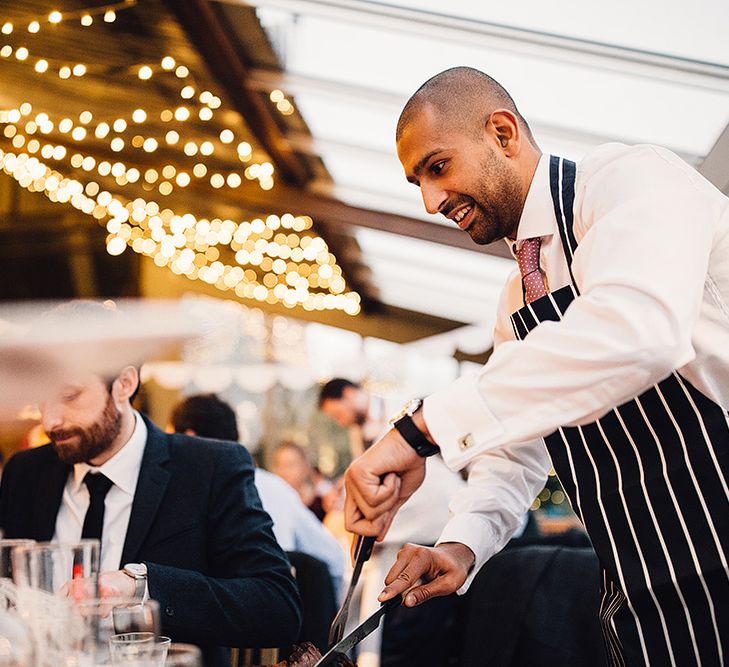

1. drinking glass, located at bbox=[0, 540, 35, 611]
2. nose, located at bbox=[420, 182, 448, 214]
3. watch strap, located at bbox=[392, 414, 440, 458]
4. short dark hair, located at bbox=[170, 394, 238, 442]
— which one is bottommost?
drinking glass, located at bbox=[0, 540, 35, 611]

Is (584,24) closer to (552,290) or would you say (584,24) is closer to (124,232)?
(552,290)

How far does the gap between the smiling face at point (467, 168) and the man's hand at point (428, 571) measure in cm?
52

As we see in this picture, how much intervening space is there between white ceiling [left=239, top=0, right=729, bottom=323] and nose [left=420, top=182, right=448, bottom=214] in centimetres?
207

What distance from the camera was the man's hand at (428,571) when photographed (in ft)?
4.51

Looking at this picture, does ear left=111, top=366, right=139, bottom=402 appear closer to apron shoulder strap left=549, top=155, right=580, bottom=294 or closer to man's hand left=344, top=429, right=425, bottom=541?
man's hand left=344, top=429, right=425, bottom=541

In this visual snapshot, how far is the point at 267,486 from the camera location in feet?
11.6

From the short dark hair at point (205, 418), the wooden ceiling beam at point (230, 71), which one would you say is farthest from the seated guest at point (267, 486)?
the wooden ceiling beam at point (230, 71)

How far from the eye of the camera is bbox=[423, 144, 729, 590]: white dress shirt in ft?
3.46

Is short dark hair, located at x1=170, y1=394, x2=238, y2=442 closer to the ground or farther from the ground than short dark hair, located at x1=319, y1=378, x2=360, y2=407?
closer to the ground

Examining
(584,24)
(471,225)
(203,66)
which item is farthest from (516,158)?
(203,66)

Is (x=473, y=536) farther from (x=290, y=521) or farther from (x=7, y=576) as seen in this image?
(x=290, y=521)

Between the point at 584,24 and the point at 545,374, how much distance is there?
2837 millimetres

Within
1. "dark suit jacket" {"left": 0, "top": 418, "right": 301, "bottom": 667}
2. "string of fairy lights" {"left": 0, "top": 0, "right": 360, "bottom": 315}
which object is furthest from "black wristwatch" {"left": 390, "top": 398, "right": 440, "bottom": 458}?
"string of fairy lights" {"left": 0, "top": 0, "right": 360, "bottom": 315}

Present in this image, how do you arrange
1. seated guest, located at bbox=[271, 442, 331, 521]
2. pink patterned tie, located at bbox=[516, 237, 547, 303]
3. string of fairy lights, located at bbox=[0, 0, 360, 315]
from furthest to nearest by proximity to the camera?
seated guest, located at bbox=[271, 442, 331, 521] < string of fairy lights, located at bbox=[0, 0, 360, 315] < pink patterned tie, located at bbox=[516, 237, 547, 303]
